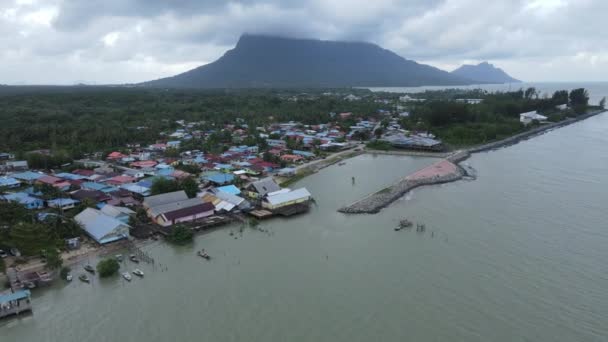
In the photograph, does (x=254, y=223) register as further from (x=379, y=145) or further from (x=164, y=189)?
(x=379, y=145)

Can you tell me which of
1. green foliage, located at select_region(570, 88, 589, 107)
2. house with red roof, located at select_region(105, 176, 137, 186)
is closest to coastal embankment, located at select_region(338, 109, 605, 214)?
house with red roof, located at select_region(105, 176, 137, 186)

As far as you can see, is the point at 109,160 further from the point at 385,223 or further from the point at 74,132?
the point at 385,223

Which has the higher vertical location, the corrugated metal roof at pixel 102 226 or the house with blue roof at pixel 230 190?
the house with blue roof at pixel 230 190

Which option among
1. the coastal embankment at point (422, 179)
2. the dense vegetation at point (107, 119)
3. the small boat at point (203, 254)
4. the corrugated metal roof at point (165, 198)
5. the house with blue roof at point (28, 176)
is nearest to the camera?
the small boat at point (203, 254)

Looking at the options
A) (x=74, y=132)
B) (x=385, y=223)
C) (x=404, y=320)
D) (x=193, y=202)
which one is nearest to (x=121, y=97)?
(x=74, y=132)

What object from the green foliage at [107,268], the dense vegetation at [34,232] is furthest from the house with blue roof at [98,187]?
the green foliage at [107,268]

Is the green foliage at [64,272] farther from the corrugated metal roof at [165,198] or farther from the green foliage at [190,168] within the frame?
the green foliage at [190,168]

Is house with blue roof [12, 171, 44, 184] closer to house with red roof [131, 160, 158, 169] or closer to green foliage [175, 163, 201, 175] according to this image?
house with red roof [131, 160, 158, 169]
